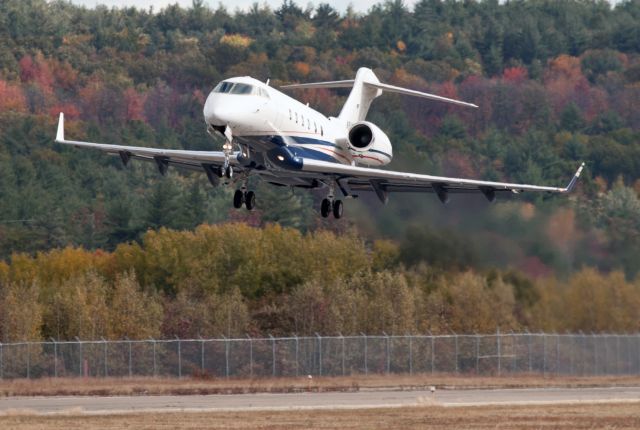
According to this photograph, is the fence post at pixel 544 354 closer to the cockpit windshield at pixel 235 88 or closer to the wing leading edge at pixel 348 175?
the wing leading edge at pixel 348 175

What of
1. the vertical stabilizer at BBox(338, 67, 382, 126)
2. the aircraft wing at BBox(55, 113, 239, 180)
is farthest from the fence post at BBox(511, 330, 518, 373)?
the aircraft wing at BBox(55, 113, 239, 180)

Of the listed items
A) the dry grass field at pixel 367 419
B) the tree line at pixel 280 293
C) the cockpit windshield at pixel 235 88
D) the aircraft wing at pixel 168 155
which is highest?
the cockpit windshield at pixel 235 88

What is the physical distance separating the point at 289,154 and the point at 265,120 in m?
1.12

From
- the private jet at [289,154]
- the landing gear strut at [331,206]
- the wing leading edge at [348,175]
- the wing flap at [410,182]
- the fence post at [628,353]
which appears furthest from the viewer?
the fence post at [628,353]

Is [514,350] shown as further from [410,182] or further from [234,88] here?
[234,88]

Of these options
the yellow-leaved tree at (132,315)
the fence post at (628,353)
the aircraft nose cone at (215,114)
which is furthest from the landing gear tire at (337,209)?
the yellow-leaved tree at (132,315)

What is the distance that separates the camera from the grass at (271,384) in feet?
165

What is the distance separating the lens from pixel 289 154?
1464 inches

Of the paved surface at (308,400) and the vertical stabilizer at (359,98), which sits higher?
the vertical stabilizer at (359,98)

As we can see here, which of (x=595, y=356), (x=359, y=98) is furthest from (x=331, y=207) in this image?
(x=595, y=356)

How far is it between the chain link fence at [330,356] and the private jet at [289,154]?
40.0 ft

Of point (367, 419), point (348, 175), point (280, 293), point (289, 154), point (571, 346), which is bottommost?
point (367, 419)

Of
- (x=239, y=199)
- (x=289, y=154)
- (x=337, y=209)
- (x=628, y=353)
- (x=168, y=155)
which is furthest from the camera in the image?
(x=628, y=353)

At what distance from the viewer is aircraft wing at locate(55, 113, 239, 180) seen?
38.7 metres
